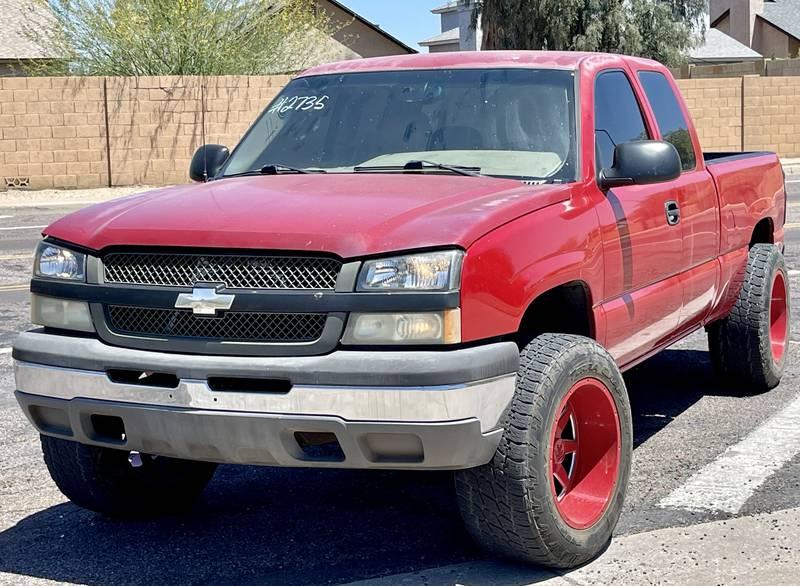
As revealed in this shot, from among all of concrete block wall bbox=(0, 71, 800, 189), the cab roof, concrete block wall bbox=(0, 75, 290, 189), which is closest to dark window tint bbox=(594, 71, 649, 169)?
Result: the cab roof

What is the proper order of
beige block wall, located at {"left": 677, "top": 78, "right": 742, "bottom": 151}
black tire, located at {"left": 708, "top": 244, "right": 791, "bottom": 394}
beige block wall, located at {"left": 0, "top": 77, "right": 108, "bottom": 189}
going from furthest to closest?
beige block wall, located at {"left": 677, "top": 78, "right": 742, "bottom": 151}
beige block wall, located at {"left": 0, "top": 77, "right": 108, "bottom": 189}
black tire, located at {"left": 708, "top": 244, "right": 791, "bottom": 394}

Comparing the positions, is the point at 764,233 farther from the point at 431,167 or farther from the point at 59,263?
the point at 59,263

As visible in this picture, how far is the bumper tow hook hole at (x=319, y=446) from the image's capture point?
13.5ft

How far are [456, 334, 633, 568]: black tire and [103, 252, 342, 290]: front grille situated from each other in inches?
31.1

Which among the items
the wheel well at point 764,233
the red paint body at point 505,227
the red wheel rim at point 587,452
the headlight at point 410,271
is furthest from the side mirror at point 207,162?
the wheel well at point 764,233

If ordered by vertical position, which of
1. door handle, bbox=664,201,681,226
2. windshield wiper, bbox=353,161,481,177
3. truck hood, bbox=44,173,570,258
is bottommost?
door handle, bbox=664,201,681,226

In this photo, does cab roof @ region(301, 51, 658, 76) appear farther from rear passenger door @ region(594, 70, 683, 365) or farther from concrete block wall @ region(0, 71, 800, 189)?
concrete block wall @ region(0, 71, 800, 189)

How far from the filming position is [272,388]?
4094 millimetres

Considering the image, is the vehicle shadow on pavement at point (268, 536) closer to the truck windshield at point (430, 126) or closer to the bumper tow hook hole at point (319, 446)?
the bumper tow hook hole at point (319, 446)

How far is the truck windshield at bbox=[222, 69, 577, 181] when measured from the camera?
526 centimetres

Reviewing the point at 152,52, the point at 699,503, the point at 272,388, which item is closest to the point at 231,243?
the point at 272,388

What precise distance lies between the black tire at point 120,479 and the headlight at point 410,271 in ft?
4.98

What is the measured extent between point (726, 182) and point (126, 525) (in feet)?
11.8

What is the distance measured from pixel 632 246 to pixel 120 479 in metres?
2.34
